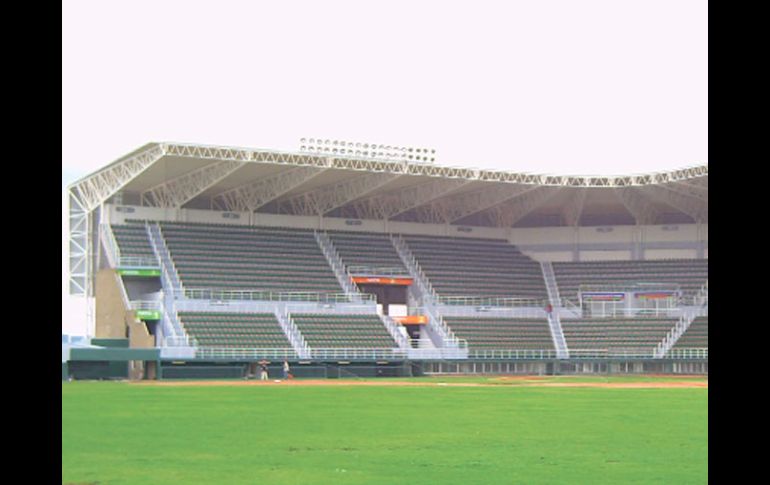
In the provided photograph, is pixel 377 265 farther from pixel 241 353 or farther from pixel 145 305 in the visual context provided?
pixel 145 305

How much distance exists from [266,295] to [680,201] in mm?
30456

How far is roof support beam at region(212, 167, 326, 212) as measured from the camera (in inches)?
2717

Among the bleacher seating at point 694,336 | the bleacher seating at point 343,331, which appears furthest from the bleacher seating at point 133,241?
the bleacher seating at point 694,336

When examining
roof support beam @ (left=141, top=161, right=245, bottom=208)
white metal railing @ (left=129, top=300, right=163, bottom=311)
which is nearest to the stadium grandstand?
white metal railing @ (left=129, top=300, right=163, bottom=311)

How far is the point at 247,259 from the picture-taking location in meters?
71.5

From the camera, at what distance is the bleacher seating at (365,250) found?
75.5m

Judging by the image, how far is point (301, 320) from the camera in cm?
6762

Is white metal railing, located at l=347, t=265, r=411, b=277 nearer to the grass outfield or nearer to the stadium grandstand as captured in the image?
the stadium grandstand

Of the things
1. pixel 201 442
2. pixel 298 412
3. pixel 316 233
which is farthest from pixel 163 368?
pixel 201 442

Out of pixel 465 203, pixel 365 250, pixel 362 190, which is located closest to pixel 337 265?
pixel 365 250

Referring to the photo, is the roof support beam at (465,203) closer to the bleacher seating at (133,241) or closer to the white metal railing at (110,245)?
the bleacher seating at (133,241)
